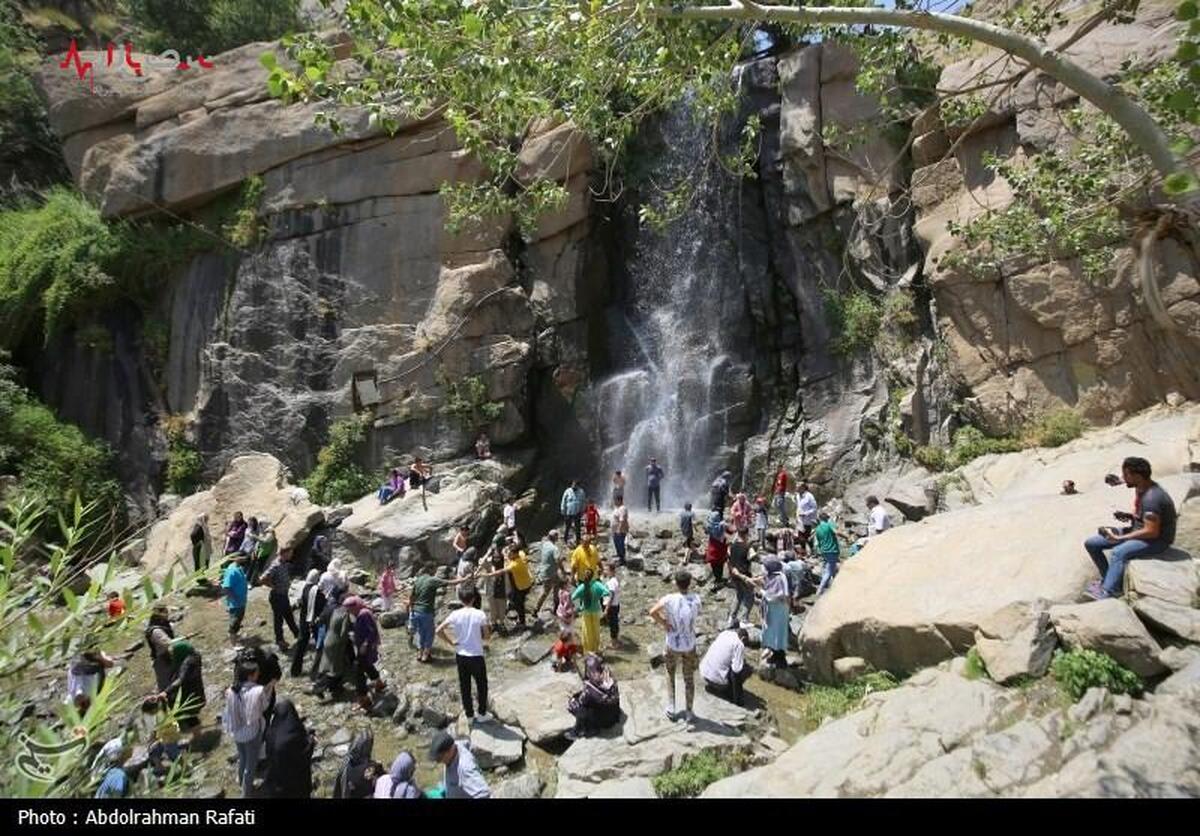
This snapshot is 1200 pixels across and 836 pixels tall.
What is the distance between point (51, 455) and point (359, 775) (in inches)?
710

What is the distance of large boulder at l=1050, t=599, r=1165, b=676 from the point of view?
5.36 metres

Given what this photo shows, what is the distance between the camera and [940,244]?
15.5m

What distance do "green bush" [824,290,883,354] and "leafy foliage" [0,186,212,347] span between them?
18.2 meters

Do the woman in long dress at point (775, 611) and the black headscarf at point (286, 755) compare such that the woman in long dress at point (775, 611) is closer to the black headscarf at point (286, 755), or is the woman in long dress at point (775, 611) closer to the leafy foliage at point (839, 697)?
the leafy foliage at point (839, 697)

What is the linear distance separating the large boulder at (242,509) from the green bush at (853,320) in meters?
14.1

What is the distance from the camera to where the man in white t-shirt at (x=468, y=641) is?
7656 mm

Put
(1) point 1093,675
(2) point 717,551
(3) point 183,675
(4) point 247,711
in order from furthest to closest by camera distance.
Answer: (2) point 717,551 < (3) point 183,675 < (4) point 247,711 < (1) point 1093,675

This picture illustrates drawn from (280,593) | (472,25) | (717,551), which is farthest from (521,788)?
(472,25)

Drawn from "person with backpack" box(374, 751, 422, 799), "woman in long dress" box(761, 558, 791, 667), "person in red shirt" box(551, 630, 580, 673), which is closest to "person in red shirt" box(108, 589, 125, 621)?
"person with backpack" box(374, 751, 422, 799)

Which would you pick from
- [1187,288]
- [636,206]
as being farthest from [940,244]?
[636,206]

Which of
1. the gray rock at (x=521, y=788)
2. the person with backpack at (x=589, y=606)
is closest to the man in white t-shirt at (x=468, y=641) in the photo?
the gray rock at (x=521, y=788)

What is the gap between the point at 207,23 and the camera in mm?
25875

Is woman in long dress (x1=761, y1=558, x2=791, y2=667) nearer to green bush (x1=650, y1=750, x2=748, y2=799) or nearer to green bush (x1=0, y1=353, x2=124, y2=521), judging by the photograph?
green bush (x1=650, y1=750, x2=748, y2=799)

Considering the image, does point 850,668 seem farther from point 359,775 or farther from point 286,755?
point 286,755
